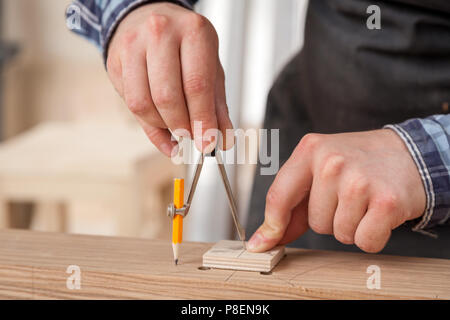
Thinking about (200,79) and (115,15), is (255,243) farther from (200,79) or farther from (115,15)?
(115,15)

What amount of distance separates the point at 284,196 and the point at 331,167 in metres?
0.06

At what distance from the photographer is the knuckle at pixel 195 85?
60cm

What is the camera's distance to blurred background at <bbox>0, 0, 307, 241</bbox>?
1.92m

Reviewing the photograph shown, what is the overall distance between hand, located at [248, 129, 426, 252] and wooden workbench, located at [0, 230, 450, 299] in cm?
4

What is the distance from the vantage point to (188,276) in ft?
1.73

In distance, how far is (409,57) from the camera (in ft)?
2.76

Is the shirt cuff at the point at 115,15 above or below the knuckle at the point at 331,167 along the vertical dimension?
above

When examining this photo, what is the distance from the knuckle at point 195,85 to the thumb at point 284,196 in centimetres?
12

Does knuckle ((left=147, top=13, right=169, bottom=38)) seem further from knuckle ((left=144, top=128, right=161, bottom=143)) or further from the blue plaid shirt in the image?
the blue plaid shirt

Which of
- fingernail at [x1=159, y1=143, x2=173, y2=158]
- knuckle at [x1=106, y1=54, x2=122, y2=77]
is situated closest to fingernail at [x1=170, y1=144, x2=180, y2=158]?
fingernail at [x1=159, y1=143, x2=173, y2=158]

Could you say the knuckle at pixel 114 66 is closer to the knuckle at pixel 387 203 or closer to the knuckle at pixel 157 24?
the knuckle at pixel 157 24
